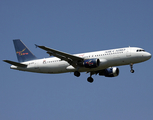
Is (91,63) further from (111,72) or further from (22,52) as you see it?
(22,52)

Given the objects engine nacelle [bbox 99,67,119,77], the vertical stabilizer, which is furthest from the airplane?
the vertical stabilizer

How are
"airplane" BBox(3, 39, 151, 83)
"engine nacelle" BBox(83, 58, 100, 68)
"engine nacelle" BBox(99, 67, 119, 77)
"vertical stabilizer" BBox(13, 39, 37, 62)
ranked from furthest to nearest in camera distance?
"vertical stabilizer" BBox(13, 39, 37, 62) → "engine nacelle" BBox(99, 67, 119, 77) → "airplane" BBox(3, 39, 151, 83) → "engine nacelle" BBox(83, 58, 100, 68)

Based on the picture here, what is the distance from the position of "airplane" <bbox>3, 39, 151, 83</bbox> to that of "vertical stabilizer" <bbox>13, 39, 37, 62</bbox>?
133 centimetres

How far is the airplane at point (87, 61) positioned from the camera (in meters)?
48.1

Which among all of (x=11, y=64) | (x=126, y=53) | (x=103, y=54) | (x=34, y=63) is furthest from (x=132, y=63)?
(x=11, y=64)

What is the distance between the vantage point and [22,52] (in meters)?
58.0

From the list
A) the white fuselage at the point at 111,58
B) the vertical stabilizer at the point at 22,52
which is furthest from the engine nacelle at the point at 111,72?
the vertical stabilizer at the point at 22,52

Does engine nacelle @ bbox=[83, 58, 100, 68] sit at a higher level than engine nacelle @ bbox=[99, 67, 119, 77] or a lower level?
higher

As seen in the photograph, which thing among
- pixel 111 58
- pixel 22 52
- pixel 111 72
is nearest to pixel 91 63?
pixel 111 58

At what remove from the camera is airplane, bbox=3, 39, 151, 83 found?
158ft

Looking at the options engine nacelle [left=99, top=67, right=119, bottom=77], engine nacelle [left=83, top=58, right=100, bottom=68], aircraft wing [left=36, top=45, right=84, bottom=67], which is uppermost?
aircraft wing [left=36, top=45, right=84, bottom=67]

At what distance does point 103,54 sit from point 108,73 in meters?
6.63

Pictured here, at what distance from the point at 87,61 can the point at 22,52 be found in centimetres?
1547

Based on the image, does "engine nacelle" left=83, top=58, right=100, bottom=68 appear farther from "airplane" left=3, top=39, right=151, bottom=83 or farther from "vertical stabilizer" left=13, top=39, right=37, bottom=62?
"vertical stabilizer" left=13, top=39, right=37, bottom=62
